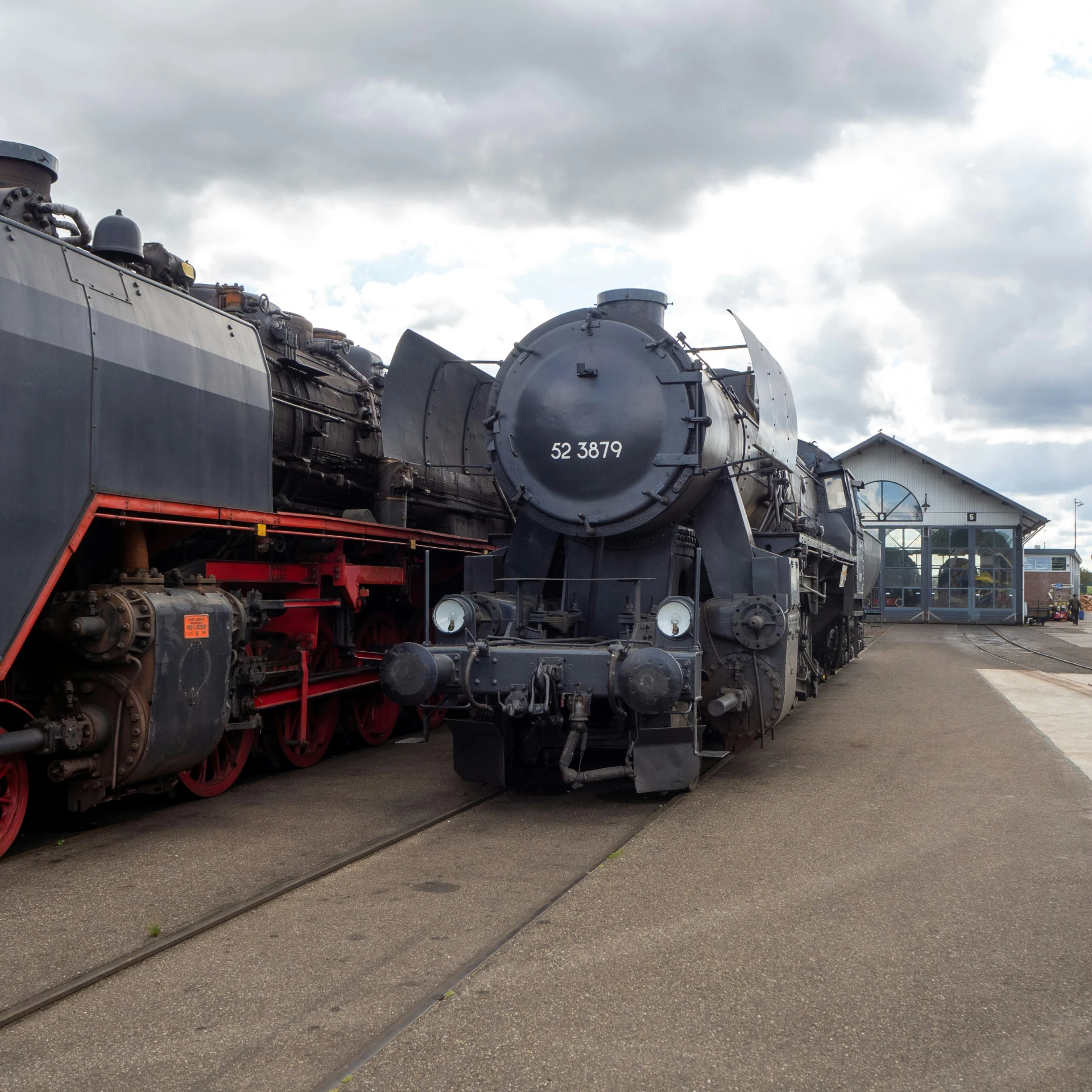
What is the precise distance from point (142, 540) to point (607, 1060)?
4108mm

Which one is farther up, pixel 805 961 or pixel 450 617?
pixel 450 617

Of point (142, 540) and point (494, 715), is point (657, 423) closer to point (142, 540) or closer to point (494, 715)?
point (494, 715)

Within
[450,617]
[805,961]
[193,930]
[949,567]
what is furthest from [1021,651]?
[193,930]

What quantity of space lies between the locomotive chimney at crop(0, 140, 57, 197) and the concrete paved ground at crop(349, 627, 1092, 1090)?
5.00m

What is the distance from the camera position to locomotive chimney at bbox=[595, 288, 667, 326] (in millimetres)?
7184

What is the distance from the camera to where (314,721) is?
26.2 ft

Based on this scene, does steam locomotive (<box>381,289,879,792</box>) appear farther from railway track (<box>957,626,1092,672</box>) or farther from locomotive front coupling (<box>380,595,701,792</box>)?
railway track (<box>957,626,1092,672</box>)

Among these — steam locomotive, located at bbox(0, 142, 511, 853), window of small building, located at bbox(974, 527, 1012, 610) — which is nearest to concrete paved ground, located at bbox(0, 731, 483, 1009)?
steam locomotive, located at bbox(0, 142, 511, 853)

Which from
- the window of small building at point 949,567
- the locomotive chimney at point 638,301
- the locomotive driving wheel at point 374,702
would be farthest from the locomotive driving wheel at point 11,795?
the window of small building at point 949,567

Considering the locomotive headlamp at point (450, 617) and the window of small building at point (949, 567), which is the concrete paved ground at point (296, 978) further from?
the window of small building at point (949, 567)

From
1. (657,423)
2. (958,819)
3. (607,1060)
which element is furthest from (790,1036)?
(657,423)

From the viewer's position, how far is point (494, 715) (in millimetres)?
6355

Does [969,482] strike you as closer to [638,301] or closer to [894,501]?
[894,501]

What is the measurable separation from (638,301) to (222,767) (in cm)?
438
